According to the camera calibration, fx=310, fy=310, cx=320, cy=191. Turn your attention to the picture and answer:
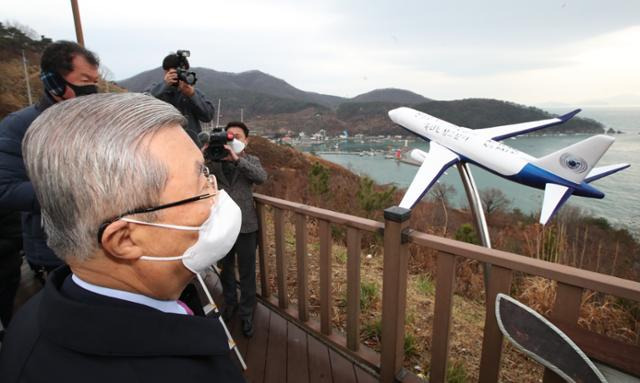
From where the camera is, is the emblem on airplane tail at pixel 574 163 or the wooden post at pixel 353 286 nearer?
the wooden post at pixel 353 286

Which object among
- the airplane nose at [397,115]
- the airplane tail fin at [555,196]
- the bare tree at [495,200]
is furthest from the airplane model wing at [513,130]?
the bare tree at [495,200]

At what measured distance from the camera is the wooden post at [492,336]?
5.07 feet

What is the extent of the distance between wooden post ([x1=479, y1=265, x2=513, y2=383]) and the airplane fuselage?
94.0 inches

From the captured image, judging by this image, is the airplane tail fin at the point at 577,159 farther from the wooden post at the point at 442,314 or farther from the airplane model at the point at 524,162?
the wooden post at the point at 442,314

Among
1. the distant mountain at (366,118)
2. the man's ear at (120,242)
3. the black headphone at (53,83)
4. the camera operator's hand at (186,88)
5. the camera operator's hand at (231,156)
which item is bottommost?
the man's ear at (120,242)

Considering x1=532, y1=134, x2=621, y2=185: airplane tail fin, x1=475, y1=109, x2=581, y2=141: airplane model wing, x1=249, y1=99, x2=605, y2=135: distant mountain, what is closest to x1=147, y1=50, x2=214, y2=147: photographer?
x1=475, y1=109, x2=581, y2=141: airplane model wing

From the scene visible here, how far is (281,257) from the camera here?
2828 millimetres

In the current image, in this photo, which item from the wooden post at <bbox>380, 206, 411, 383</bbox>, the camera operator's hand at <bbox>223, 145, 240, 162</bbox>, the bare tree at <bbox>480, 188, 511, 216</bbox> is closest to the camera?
the wooden post at <bbox>380, 206, 411, 383</bbox>

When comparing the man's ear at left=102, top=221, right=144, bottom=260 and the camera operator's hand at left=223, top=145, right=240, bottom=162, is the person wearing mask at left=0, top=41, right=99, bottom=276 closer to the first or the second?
the camera operator's hand at left=223, top=145, right=240, bottom=162

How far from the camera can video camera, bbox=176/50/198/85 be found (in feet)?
9.37

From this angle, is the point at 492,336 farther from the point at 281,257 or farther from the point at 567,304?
the point at 281,257

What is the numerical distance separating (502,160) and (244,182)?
2902 mm

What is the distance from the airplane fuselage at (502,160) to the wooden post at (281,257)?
241cm

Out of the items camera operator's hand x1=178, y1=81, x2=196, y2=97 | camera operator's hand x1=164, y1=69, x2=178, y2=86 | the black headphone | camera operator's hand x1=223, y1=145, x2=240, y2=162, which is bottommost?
camera operator's hand x1=223, y1=145, x2=240, y2=162
